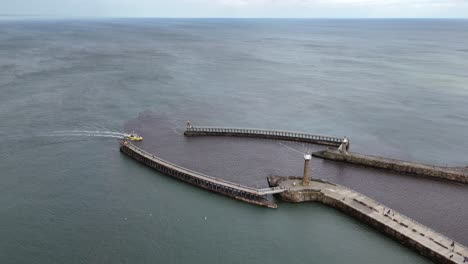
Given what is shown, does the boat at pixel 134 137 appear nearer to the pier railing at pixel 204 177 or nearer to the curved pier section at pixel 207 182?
the pier railing at pixel 204 177

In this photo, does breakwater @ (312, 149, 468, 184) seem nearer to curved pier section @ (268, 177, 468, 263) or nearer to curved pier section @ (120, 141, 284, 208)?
curved pier section @ (268, 177, 468, 263)

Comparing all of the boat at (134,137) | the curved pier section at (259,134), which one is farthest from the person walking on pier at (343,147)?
the boat at (134,137)

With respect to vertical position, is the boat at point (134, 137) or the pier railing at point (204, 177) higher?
the boat at point (134, 137)

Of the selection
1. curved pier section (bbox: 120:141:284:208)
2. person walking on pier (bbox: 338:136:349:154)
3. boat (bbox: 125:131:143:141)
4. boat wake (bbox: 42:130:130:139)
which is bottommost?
curved pier section (bbox: 120:141:284:208)

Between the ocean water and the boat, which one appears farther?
the boat

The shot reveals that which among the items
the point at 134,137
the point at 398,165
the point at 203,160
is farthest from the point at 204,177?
the point at 398,165

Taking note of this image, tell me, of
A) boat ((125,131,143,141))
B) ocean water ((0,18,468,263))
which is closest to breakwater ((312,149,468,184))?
ocean water ((0,18,468,263))
